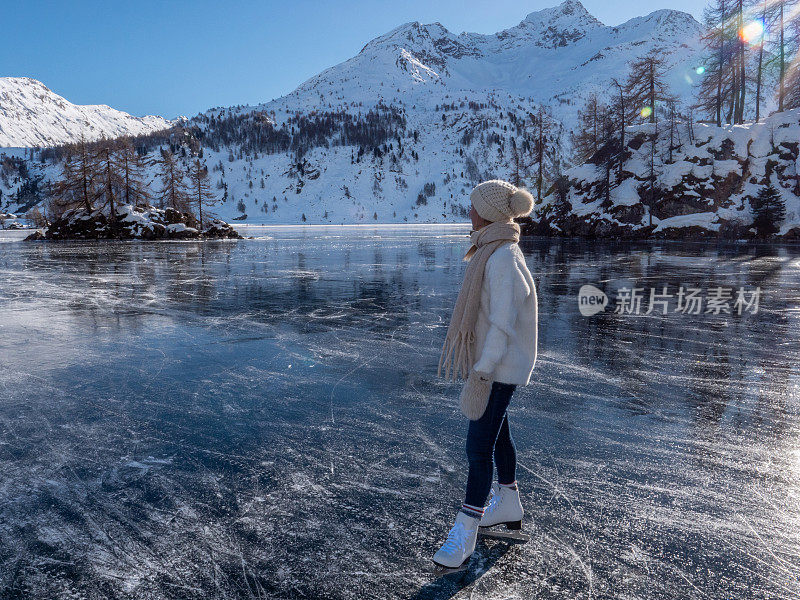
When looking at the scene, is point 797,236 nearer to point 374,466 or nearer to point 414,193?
point 374,466

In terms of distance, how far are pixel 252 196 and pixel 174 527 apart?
6362 inches

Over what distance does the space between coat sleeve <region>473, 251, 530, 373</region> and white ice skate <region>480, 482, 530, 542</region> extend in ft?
2.87

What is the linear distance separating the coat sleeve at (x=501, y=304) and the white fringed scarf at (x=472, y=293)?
0.07 m

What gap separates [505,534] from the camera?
280 cm

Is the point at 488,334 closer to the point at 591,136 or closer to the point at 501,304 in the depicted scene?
the point at 501,304

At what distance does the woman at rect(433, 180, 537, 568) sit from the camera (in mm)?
2424

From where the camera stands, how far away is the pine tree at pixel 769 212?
96.8ft

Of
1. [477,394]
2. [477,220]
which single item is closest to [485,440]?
[477,394]

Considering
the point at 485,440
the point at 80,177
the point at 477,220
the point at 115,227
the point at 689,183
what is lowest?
the point at 485,440

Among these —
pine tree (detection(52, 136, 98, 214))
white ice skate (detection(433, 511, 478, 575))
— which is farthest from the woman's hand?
pine tree (detection(52, 136, 98, 214))

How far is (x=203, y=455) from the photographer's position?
12.3ft

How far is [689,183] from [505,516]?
125 feet

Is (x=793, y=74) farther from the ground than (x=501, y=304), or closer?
farther from the ground

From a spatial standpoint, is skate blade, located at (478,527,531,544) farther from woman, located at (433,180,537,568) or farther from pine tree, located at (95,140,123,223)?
pine tree, located at (95,140,123,223)
